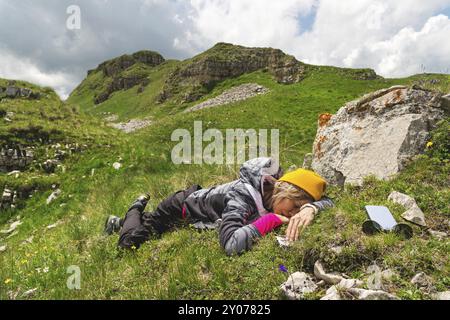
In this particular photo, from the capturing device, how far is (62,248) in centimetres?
630

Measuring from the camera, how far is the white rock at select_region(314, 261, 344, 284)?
361cm

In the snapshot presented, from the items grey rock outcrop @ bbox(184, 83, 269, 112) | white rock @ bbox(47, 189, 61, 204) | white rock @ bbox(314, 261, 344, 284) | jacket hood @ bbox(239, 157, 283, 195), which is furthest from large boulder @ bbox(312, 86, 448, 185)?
grey rock outcrop @ bbox(184, 83, 269, 112)

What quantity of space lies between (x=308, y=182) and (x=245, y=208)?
3.59 feet

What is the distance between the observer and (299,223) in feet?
15.5

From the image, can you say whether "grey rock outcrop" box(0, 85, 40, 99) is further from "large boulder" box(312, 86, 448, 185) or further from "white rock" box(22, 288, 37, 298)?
"white rock" box(22, 288, 37, 298)

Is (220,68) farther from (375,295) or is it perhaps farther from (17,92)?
(375,295)

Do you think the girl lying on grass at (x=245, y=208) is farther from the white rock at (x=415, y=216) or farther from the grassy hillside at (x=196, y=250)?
the white rock at (x=415, y=216)

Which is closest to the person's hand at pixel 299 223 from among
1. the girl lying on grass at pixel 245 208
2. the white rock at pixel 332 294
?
the girl lying on grass at pixel 245 208

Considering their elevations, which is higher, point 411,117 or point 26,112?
point 26,112
